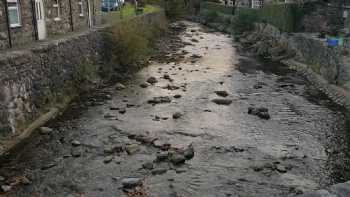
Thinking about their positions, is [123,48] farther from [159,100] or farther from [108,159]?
[108,159]

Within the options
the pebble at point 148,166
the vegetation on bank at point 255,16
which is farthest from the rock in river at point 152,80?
the vegetation on bank at point 255,16

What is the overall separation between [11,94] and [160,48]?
979 inches

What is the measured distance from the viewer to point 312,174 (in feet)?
43.0

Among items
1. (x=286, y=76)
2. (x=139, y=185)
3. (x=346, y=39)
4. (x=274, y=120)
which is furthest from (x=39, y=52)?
(x=346, y=39)

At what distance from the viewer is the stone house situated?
1947cm

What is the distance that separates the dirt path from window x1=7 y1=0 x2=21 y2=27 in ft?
16.3

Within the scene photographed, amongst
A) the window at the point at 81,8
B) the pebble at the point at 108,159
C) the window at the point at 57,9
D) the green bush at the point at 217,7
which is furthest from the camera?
the green bush at the point at 217,7

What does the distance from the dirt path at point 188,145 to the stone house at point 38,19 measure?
453cm

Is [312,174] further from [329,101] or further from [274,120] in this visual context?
[329,101]

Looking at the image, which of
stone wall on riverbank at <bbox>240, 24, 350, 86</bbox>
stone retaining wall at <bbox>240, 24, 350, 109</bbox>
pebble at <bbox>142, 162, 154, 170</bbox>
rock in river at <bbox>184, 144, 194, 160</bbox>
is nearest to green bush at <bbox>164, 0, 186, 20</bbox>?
stone wall on riverbank at <bbox>240, 24, 350, 86</bbox>

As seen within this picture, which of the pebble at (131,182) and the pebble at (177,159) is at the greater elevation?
the pebble at (177,159)

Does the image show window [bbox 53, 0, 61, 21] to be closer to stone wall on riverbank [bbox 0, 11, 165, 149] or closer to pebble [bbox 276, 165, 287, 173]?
stone wall on riverbank [bbox 0, 11, 165, 149]

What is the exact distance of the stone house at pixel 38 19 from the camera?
1947 centimetres

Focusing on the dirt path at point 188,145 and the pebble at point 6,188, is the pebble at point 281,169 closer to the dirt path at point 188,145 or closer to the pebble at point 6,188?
the dirt path at point 188,145
